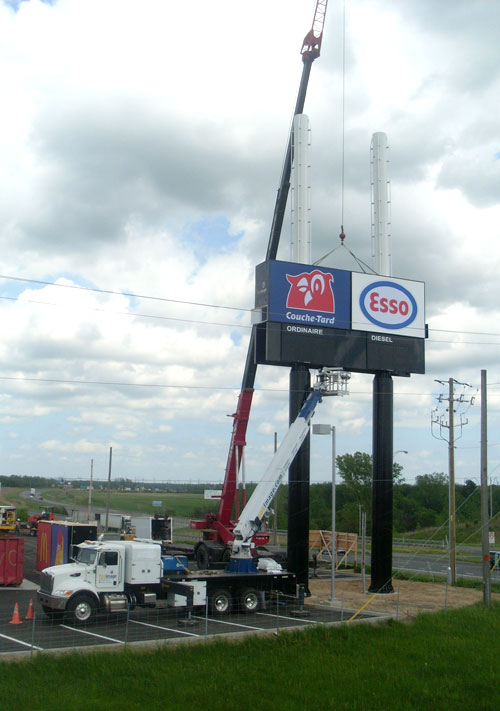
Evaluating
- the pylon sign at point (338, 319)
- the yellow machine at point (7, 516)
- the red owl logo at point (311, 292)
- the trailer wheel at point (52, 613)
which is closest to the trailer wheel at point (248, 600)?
the trailer wheel at point (52, 613)

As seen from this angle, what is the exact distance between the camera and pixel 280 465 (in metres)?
29.5

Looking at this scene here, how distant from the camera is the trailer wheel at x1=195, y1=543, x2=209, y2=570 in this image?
121 feet

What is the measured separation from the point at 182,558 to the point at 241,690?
1216cm

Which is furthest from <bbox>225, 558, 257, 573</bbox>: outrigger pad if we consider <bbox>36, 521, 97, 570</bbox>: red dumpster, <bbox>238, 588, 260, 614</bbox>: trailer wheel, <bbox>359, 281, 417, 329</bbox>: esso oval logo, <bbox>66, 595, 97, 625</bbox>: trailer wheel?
<bbox>359, 281, 417, 329</bbox>: esso oval logo

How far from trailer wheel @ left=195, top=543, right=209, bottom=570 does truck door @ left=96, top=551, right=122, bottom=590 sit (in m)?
12.7

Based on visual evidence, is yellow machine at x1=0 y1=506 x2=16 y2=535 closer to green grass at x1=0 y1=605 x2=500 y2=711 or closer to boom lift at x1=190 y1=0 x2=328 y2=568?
boom lift at x1=190 y1=0 x2=328 y2=568

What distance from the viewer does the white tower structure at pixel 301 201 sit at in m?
32.5

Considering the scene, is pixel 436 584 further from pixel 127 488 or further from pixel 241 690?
pixel 127 488

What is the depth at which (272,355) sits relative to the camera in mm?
30500

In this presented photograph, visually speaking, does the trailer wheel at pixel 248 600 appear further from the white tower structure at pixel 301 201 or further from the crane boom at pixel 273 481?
the white tower structure at pixel 301 201

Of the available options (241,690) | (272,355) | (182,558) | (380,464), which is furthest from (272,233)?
(241,690)

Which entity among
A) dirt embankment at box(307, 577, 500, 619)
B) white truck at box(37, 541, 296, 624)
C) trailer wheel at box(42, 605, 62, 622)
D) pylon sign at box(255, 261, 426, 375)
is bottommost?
dirt embankment at box(307, 577, 500, 619)

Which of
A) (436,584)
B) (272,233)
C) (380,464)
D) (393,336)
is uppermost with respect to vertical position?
(272,233)

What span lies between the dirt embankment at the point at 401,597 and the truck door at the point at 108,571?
8.16m
